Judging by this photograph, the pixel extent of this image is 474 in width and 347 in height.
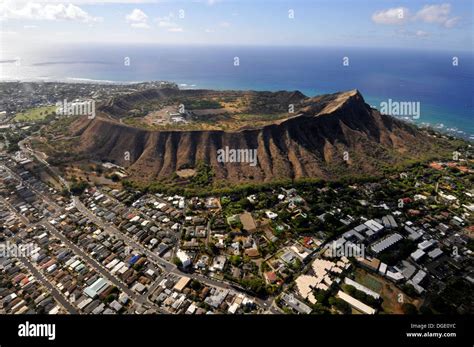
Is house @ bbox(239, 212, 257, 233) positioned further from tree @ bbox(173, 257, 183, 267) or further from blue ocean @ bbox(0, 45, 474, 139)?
blue ocean @ bbox(0, 45, 474, 139)

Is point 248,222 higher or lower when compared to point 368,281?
higher

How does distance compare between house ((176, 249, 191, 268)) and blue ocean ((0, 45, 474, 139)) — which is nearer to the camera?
house ((176, 249, 191, 268))

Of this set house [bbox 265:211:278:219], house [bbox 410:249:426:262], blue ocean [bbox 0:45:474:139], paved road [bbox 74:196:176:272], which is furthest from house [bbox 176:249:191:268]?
blue ocean [bbox 0:45:474:139]

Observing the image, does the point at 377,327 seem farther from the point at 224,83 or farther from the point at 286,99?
the point at 224,83

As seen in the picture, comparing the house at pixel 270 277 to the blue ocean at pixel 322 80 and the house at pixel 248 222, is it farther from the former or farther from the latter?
the blue ocean at pixel 322 80

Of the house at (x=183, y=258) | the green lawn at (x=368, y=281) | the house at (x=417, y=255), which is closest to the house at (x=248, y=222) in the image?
the house at (x=183, y=258)

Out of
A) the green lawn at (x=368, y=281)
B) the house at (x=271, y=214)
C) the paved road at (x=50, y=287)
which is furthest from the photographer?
the house at (x=271, y=214)

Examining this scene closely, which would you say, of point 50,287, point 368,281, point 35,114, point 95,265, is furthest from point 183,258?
point 35,114

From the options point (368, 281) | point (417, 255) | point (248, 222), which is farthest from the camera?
point (248, 222)

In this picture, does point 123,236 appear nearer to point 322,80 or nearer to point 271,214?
point 271,214
